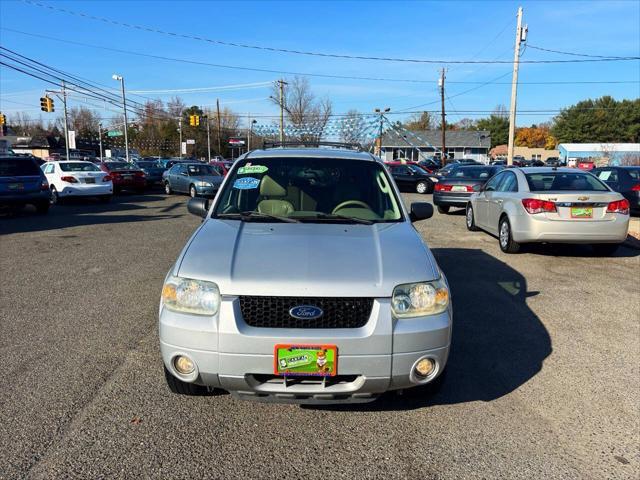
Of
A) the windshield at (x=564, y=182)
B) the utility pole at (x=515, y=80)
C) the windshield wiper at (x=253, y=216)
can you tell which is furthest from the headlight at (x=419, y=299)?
the utility pole at (x=515, y=80)

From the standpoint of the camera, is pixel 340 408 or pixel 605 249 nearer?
pixel 340 408

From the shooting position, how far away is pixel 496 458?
2.89 m

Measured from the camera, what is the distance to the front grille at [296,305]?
112 inches

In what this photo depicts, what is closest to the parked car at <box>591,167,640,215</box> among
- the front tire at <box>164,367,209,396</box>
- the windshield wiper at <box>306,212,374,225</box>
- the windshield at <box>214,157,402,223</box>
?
the windshield at <box>214,157,402,223</box>

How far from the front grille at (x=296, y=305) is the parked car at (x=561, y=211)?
20.4 ft

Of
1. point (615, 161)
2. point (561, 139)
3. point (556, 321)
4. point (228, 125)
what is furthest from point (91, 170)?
point (561, 139)

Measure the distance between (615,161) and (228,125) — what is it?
2660 inches

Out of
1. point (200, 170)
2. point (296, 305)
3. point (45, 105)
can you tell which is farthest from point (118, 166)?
point (296, 305)

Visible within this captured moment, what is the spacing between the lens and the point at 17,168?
13703 millimetres

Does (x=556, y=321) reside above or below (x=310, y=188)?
below

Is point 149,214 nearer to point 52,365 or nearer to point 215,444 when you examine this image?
point 52,365

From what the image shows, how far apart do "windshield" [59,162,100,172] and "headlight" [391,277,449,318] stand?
1710 cm

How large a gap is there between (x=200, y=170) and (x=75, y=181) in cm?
574

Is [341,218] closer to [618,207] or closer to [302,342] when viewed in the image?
[302,342]
